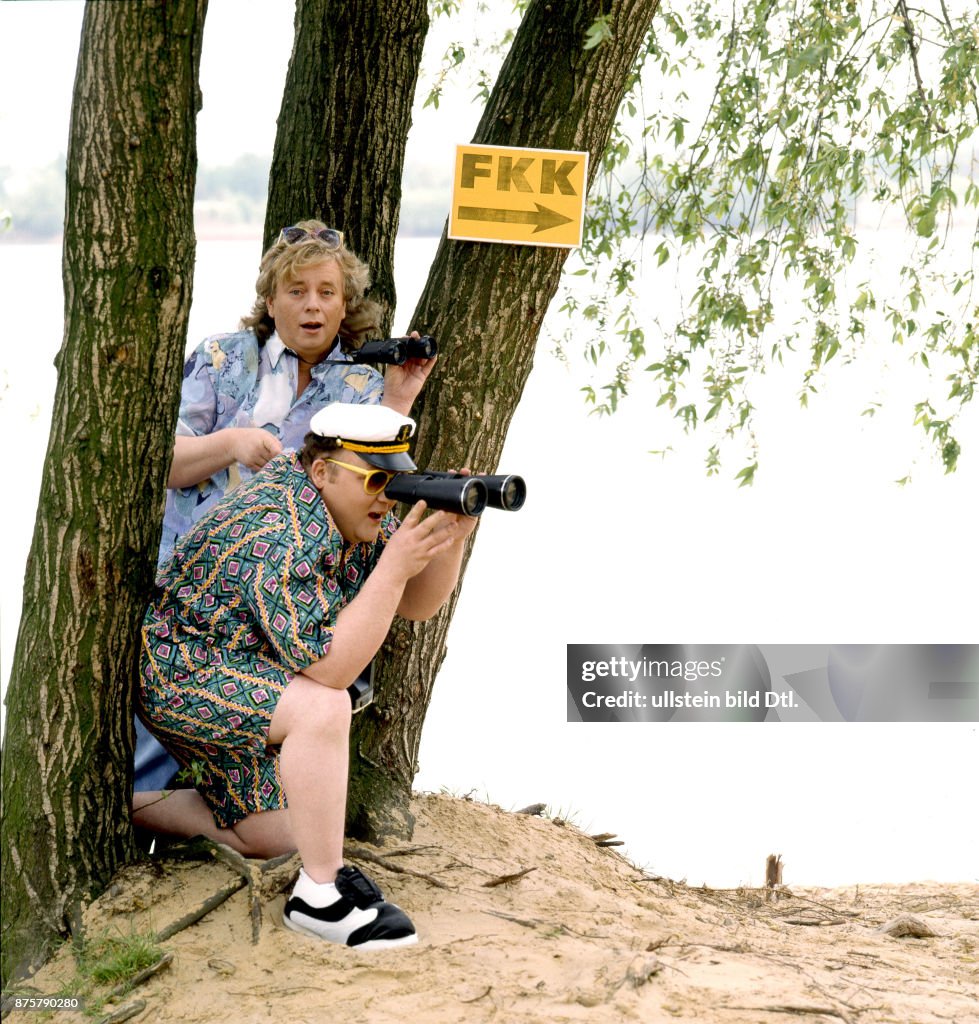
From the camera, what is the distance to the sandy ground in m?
2.62

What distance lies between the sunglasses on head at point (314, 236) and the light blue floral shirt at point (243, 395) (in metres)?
0.27

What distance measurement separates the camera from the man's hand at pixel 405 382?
342cm

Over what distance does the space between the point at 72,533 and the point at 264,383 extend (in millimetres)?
737

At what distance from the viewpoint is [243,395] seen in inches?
134

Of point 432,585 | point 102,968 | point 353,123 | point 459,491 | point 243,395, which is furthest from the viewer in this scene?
point 353,123

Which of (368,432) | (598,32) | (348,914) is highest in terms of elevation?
(598,32)

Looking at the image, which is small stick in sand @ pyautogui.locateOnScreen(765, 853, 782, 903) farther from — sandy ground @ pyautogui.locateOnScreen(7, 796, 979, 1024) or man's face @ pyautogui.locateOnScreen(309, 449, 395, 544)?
man's face @ pyautogui.locateOnScreen(309, 449, 395, 544)

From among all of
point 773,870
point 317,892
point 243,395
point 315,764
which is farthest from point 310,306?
point 773,870

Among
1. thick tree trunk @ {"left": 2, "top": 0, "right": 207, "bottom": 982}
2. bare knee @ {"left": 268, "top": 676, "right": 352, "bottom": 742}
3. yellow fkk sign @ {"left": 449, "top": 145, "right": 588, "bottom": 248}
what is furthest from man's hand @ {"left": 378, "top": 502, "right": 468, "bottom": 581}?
yellow fkk sign @ {"left": 449, "top": 145, "right": 588, "bottom": 248}

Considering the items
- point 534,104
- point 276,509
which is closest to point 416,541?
point 276,509

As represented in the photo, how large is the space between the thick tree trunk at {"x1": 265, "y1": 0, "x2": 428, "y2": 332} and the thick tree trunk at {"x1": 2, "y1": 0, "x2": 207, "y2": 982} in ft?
3.21

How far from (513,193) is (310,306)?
0.73 m

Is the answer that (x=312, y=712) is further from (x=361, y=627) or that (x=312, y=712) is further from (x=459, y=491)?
(x=459, y=491)

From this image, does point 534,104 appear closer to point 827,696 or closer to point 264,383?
point 264,383
